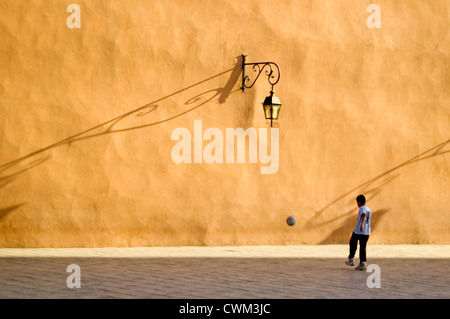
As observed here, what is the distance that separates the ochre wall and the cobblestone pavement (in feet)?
1.99

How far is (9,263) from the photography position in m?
11.1

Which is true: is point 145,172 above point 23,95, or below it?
below

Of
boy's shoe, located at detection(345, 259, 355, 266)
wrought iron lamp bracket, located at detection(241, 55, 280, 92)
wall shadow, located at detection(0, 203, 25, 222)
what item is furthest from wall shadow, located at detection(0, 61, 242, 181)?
boy's shoe, located at detection(345, 259, 355, 266)

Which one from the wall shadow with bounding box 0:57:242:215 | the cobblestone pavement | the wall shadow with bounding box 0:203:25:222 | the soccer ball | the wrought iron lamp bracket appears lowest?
the cobblestone pavement

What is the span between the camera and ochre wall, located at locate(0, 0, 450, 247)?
13.2 metres

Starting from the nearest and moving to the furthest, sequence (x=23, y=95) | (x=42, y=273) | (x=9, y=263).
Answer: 1. (x=42, y=273)
2. (x=9, y=263)
3. (x=23, y=95)

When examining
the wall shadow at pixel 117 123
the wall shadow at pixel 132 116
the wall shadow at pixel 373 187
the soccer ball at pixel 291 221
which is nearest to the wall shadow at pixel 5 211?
the wall shadow at pixel 117 123

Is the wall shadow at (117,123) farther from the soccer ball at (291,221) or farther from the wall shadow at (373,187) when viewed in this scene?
the wall shadow at (373,187)

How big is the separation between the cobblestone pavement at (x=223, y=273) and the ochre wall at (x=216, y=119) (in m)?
0.61

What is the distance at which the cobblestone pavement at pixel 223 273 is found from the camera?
8922mm

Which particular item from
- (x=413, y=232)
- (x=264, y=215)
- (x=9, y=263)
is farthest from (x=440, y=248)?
(x=9, y=263)

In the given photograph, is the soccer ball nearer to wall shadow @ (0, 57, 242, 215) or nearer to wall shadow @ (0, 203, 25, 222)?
wall shadow @ (0, 57, 242, 215)

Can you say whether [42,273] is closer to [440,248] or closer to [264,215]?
[264,215]

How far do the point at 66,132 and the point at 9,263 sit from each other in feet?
9.87
